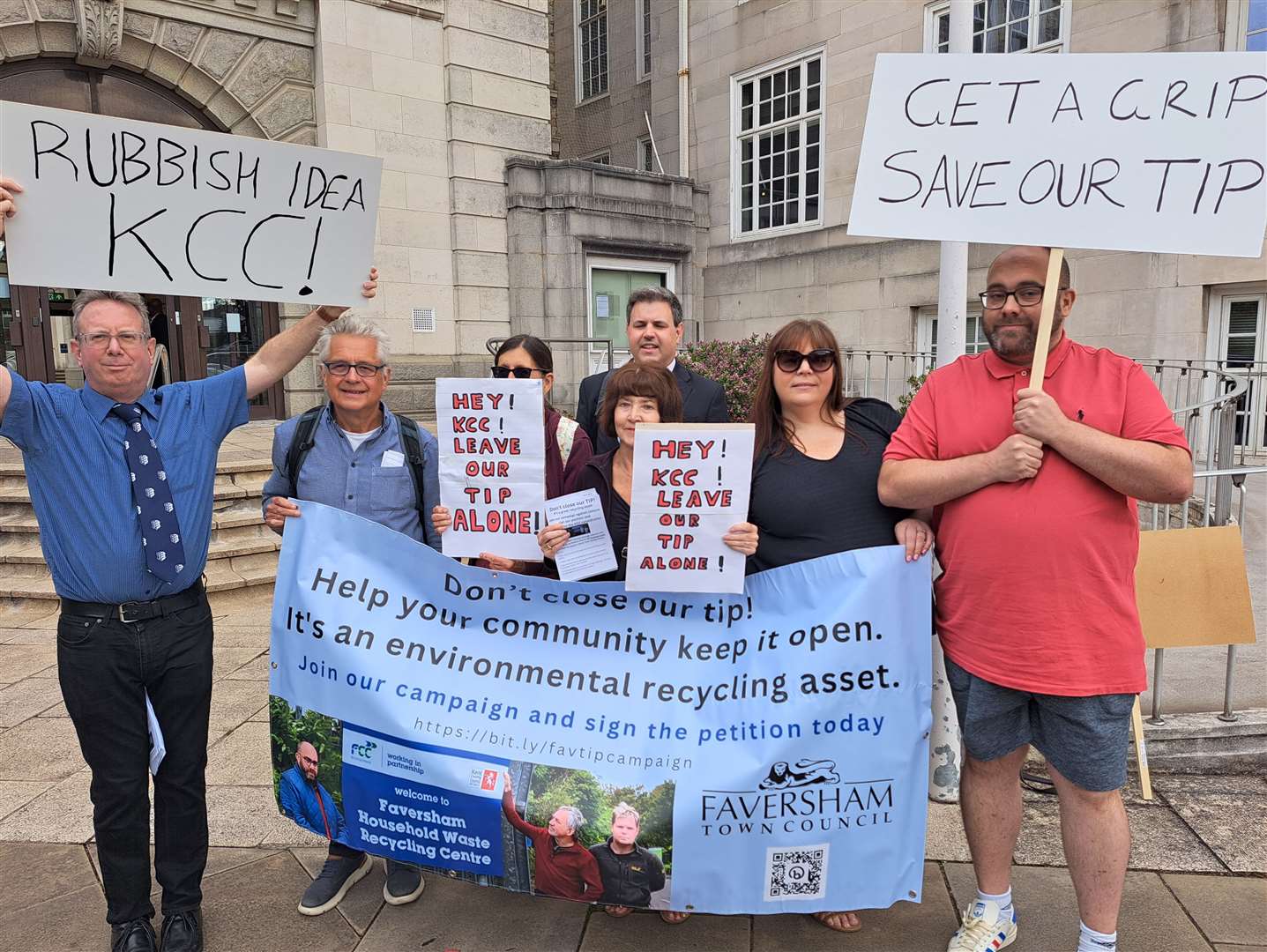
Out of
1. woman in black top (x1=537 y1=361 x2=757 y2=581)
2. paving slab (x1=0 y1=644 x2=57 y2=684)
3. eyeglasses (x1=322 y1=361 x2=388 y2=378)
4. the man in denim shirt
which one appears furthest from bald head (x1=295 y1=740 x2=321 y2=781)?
paving slab (x1=0 y1=644 x2=57 y2=684)

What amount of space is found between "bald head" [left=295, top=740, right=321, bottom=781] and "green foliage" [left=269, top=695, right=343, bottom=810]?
0.01 meters

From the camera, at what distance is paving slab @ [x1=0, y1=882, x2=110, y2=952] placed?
2680 mm

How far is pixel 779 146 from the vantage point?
607 inches

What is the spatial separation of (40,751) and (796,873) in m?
3.72

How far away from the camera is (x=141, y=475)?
8.06ft

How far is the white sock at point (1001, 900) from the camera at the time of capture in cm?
257

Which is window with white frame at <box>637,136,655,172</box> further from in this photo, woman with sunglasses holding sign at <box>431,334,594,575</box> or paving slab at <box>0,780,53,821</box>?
paving slab at <box>0,780,53,821</box>

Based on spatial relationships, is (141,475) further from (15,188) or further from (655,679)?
(655,679)

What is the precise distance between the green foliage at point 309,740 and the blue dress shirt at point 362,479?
654 millimetres

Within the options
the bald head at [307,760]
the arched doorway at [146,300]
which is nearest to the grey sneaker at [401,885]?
the bald head at [307,760]

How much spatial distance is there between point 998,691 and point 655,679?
0.98 m

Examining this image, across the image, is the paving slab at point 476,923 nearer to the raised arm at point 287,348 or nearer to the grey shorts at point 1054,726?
the grey shorts at point 1054,726

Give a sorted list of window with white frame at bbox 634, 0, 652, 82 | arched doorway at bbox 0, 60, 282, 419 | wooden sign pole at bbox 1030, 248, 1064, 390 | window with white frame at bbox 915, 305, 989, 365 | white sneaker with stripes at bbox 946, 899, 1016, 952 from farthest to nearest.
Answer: window with white frame at bbox 634, 0, 652, 82
window with white frame at bbox 915, 305, 989, 365
arched doorway at bbox 0, 60, 282, 419
white sneaker with stripes at bbox 946, 899, 1016, 952
wooden sign pole at bbox 1030, 248, 1064, 390

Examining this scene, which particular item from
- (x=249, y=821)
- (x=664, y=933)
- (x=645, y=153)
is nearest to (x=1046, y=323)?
→ (x=664, y=933)
